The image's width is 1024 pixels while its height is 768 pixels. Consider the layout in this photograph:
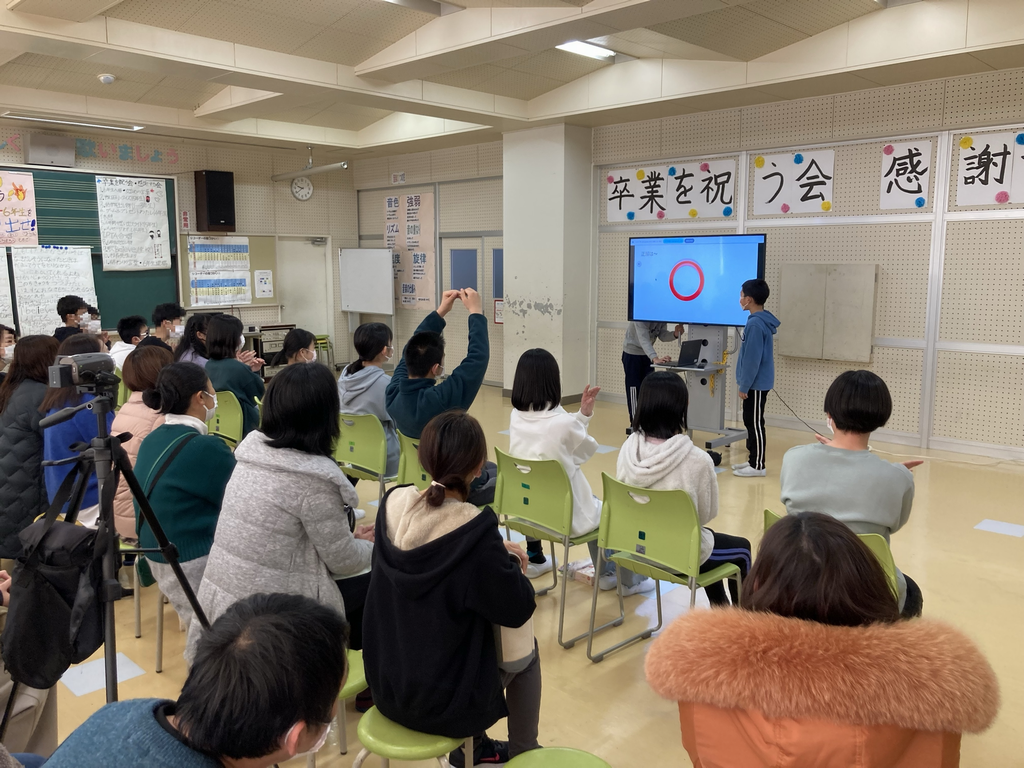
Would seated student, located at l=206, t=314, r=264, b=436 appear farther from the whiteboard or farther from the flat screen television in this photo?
the whiteboard

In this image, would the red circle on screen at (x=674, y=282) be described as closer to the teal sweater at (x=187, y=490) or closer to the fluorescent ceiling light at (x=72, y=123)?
the teal sweater at (x=187, y=490)

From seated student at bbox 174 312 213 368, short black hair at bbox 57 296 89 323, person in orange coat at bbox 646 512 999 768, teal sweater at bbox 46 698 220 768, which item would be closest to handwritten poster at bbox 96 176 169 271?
short black hair at bbox 57 296 89 323

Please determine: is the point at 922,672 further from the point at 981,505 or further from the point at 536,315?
the point at 536,315

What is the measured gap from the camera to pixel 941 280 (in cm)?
576

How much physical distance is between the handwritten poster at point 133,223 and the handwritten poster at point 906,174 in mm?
7470

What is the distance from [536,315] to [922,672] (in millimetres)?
6908

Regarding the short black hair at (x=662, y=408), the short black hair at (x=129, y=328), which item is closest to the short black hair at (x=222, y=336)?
the short black hair at (x=129, y=328)

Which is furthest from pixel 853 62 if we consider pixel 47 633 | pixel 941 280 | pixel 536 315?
pixel 47 633

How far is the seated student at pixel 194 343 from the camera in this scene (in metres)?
4.61

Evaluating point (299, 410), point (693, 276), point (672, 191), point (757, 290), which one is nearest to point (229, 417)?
point (299, 410)

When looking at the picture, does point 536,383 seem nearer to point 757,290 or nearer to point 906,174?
point 757,290

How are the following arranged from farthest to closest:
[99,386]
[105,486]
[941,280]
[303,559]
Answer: [941,280]
[303,559]
[99,386]
[105,486]

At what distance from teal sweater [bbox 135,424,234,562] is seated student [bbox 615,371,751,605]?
4.66 feet

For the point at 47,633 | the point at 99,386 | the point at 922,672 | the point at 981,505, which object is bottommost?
the point at 981,505
